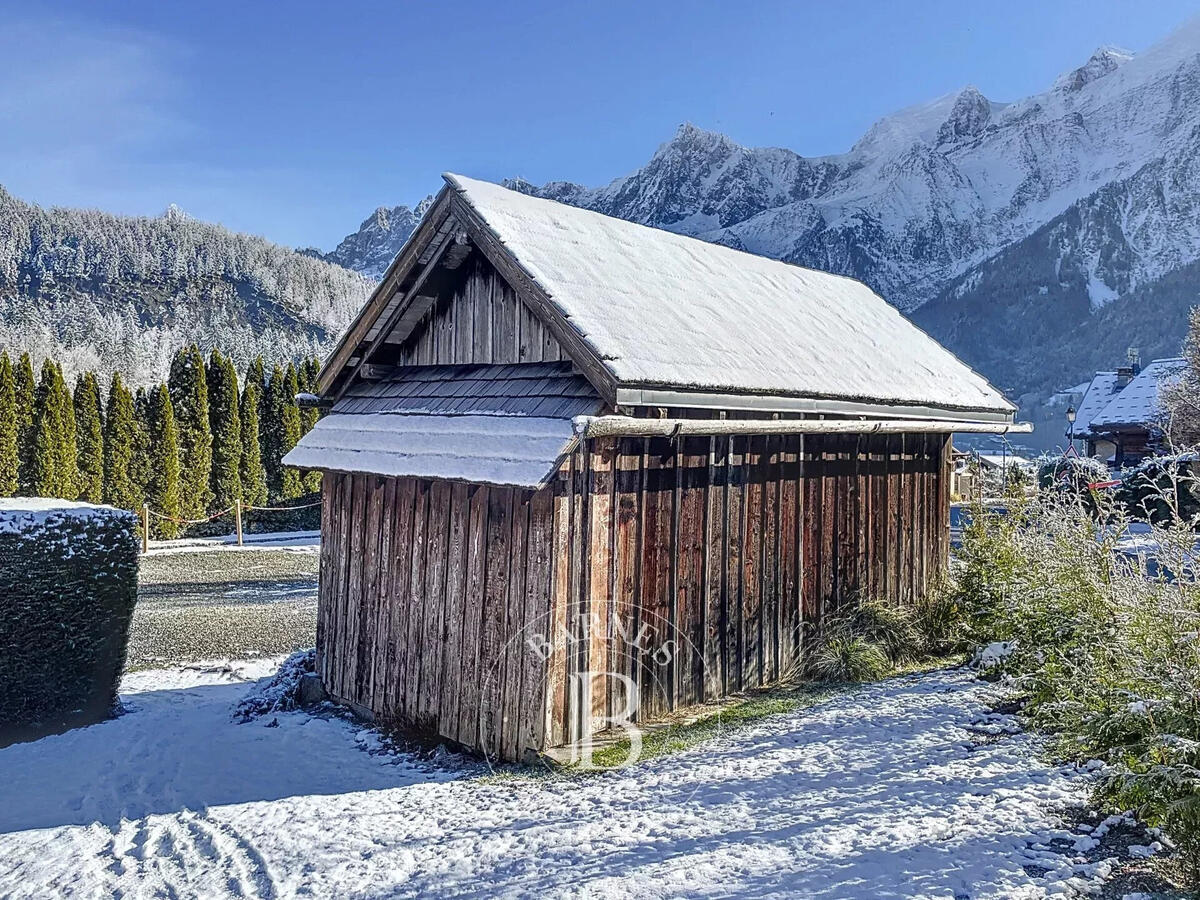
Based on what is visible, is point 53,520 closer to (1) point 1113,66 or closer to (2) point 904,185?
(2) point 904,185

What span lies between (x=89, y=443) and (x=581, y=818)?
76.1ft

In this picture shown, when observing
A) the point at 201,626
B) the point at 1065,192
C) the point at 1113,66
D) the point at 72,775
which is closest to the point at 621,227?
the point at 72,775

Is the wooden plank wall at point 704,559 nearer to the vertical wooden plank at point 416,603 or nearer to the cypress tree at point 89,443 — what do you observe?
the vertical wooden plank at point 416,603

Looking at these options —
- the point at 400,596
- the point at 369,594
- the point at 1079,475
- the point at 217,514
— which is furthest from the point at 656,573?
the point at 217,514

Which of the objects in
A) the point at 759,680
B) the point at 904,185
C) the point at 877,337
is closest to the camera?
the point at 759,680

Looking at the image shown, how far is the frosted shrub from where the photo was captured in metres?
3.96

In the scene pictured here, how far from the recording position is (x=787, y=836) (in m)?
4.39

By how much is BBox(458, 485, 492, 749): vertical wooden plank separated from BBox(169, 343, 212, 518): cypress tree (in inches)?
843

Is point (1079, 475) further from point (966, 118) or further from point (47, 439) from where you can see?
point (966, 118)

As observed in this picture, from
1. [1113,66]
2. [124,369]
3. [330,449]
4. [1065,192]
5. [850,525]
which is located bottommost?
[850,525]

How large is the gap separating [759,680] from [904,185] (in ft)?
472

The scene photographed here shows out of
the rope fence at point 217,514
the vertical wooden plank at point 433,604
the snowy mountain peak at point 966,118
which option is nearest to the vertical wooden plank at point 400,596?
the vertical wooden plank at point 433,604

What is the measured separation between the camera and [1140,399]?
3294 centimetres

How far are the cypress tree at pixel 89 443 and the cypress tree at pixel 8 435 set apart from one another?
166cm
